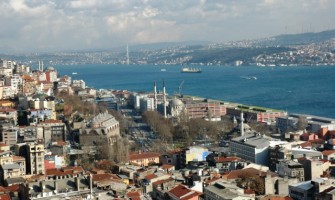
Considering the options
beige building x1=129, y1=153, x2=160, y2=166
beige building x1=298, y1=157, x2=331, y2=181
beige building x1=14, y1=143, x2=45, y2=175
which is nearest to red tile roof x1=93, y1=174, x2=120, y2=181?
→ beige building x1=14, y1=143, x2=45, y2=175

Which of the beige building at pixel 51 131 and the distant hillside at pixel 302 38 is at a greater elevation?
the beige building at pixel 51 131

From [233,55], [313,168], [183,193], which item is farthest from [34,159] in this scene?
[233,55]

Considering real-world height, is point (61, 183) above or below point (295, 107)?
above

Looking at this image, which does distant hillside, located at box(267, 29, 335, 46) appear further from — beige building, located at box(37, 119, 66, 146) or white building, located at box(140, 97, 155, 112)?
beige building, located at box(37, 119, 66, 146)

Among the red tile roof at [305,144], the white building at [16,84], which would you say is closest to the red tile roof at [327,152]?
the red tile roof at [305,144]

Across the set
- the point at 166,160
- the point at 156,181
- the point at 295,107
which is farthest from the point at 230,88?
the point at 156,181

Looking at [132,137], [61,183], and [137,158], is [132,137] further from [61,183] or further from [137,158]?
[61,183]

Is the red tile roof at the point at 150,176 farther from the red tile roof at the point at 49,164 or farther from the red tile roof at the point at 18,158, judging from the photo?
the red tile roof at the point at 18,158

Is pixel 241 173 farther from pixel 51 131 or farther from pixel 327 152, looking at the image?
pixel 51 131
